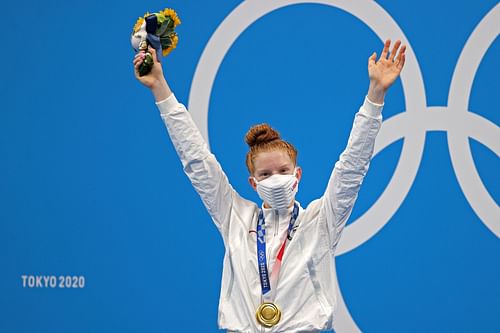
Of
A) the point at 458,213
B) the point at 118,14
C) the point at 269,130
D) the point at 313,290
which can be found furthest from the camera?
the point at 118,14

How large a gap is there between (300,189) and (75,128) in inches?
49.0

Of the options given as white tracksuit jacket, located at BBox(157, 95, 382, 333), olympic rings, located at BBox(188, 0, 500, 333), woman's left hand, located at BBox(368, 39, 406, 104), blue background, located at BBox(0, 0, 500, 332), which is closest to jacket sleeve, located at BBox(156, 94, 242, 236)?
white tracksuit jacket, located at BBox(157, 95, 382, 333)

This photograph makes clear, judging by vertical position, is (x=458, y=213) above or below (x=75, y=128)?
below

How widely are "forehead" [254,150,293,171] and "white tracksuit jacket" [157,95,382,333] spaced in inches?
5.5

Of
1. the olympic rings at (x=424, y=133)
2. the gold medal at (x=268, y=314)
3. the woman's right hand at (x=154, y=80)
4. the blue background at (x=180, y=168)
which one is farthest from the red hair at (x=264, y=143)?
the olympic rings at (x=424, y=133)

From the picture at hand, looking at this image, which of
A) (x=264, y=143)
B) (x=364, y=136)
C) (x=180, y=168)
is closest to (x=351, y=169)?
(x=364, y=136)

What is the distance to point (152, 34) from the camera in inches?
118

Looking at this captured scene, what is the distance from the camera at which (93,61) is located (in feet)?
15.1

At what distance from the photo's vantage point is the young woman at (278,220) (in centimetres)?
280

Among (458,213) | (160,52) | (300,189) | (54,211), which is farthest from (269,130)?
(54,211)

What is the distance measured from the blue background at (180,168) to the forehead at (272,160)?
1.31 m

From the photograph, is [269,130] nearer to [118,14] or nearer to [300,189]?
[300,189]

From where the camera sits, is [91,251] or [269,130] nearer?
[269,130]

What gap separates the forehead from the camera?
2975mm
